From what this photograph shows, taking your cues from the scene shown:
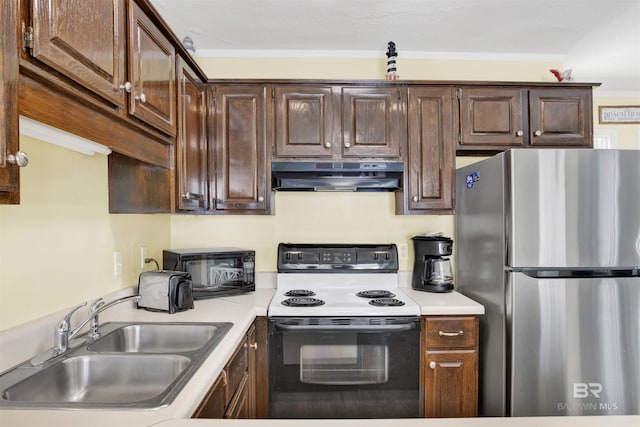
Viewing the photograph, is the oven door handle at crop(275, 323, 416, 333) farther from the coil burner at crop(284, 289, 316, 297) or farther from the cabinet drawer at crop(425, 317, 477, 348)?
the coil burner at crop(284, 289, 316, 297)

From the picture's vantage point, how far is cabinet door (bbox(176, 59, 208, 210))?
1827 mm

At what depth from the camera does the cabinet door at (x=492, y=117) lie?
232 centimetres

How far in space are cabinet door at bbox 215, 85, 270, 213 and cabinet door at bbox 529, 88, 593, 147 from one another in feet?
5.85

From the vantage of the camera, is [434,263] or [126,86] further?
[434,263]

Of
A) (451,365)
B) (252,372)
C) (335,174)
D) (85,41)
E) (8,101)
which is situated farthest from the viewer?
(335,174)

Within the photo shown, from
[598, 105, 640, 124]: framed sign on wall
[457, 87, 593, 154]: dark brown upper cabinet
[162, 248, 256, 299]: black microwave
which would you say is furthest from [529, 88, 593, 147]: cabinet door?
[162, 248, 256, 299]: black microwave

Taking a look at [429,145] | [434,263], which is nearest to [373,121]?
[429,145]

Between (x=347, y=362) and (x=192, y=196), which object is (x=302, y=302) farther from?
(x=192, y=196)

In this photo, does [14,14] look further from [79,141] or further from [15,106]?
[79,141]

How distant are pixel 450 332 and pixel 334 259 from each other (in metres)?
0.88

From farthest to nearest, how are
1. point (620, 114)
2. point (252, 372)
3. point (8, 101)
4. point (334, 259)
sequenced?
point (620, 114) → point (334, 259) → point (252, 372) → point (8, 101)

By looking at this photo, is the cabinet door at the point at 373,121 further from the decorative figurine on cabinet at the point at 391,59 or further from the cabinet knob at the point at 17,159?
the cabinet knob at the point at 17,159

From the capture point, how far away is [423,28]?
2305 mm

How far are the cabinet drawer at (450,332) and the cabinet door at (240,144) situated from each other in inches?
50.7
